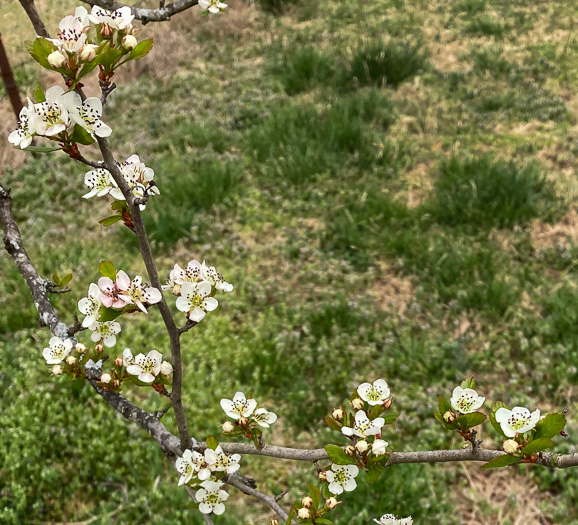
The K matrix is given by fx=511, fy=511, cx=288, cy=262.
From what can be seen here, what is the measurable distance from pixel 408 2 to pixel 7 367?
716cm

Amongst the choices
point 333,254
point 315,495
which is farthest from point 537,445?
point 333,254

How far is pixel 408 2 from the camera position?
754 cm

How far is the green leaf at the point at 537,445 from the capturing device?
104 cm

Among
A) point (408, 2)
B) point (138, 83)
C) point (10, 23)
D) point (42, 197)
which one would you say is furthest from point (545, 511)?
point (10, 23)

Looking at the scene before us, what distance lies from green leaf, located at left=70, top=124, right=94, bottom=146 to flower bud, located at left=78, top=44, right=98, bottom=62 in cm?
13

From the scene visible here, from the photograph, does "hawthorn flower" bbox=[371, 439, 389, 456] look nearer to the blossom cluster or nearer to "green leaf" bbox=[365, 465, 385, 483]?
"green leaf" bbox=[365, 465, 385, 483]

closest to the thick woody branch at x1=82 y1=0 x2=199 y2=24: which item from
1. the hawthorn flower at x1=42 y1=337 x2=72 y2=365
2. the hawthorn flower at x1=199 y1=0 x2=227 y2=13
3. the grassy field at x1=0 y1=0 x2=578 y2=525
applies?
the hawthorn flower at x1=199 y1=0 x2=227 y2=13

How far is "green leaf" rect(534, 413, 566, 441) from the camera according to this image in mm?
1062

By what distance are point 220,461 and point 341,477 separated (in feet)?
1.09

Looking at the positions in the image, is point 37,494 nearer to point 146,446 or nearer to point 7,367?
point 146,446

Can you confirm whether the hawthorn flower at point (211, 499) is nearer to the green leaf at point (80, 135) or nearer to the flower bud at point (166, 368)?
the flower bud at point (166, 368)

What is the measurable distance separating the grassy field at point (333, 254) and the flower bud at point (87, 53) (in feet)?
7.49

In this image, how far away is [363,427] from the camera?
1289 mm

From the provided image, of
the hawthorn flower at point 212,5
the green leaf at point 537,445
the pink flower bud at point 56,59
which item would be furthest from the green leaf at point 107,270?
the hawthorn flower at point 212,5
